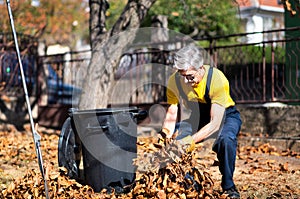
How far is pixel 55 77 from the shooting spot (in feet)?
43.0

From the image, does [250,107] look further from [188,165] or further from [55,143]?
[188,165]

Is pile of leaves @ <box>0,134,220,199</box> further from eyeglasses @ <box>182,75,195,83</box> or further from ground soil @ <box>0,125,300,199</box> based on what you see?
eyeglasses @ <box>182,75,195,83</box>

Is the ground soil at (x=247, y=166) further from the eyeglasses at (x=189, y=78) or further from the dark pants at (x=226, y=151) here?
the eyeglasses at (x=189, y=78)

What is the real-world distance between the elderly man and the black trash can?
556mm

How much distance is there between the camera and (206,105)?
197 inches

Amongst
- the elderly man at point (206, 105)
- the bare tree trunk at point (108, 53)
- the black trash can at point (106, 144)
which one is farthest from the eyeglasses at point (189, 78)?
the bare tree trunk at point (108, 53)

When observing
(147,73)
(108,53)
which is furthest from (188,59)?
(147,73)

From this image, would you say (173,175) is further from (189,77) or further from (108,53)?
(108,53)

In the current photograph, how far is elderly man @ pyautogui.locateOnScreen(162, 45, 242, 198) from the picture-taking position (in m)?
4.55

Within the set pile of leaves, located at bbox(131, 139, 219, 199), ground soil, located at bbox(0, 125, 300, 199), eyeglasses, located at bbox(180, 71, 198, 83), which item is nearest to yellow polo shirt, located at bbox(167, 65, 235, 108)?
eyeglasses, located at bbox(180, 71, 198, 83)

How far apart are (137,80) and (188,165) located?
7.38 m

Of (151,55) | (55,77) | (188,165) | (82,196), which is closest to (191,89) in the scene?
(188,165)

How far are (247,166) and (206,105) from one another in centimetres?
228

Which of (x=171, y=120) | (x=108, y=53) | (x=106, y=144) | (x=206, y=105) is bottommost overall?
(x=106, y=144)
